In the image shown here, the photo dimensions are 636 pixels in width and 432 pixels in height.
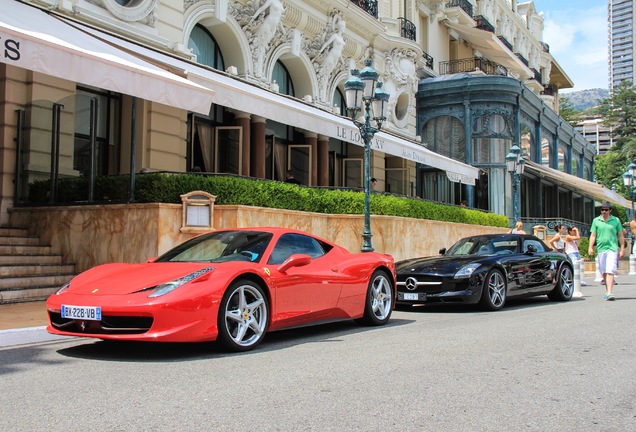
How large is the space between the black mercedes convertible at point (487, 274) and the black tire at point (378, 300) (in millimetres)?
1743

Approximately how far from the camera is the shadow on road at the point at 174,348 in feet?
20.7

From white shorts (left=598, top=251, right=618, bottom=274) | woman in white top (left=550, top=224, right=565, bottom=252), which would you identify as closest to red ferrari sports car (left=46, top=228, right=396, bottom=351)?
white shorts (left=598, top=251, right=618, bottom=274)

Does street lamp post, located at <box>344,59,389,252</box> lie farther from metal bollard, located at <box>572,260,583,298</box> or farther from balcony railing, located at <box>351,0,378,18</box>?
balcony railing, located at <box>351,0,378,18</box>

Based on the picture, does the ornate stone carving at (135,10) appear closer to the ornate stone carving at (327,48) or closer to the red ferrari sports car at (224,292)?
the ornate stone carving at (327,48)

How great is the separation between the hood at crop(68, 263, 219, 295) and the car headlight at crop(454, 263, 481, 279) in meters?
5.06

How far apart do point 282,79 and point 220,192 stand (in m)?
10.3

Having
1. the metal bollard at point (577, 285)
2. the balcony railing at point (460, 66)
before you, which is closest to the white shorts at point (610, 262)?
the metal bollard at point (577, 285)

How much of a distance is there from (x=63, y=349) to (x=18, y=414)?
108 inches

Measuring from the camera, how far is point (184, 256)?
7.46 meters

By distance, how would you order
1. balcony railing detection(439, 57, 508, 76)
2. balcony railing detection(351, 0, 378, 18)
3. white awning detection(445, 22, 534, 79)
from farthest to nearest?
white awning detection(445, 22, 534, 79), balcony railing detection(439, 57, 508, 76), balcony railing detection(351, 0, 378, 18)

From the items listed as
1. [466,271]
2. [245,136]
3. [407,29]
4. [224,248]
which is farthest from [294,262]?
[407,29]

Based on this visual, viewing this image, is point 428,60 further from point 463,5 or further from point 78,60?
point 78,60

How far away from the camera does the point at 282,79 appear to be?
22484 millimetres

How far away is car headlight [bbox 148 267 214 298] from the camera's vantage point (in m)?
6.12
